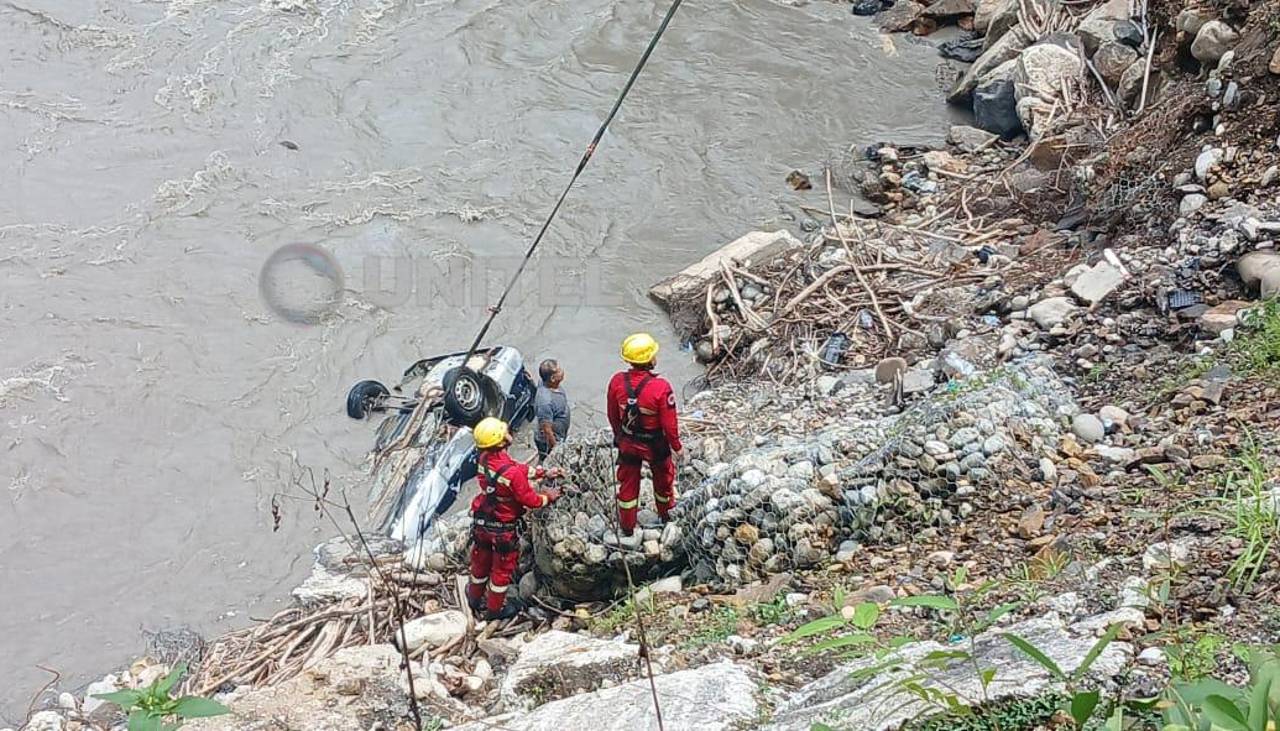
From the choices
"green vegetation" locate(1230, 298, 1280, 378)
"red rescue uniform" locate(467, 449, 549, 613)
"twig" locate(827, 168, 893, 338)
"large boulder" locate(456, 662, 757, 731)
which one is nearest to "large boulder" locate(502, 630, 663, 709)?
"large boulder" locate(456, 662, 757, 731)

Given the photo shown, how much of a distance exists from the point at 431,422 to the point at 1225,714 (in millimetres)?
6251

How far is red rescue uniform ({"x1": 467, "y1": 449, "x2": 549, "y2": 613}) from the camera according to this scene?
558 centimetres

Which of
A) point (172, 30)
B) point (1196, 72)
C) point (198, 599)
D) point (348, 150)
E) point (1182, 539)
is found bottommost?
point (198, 599)

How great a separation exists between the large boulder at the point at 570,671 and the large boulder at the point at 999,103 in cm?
747

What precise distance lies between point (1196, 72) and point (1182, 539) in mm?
5727

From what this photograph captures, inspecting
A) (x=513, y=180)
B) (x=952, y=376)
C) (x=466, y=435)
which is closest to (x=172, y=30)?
(x=513, y=180)

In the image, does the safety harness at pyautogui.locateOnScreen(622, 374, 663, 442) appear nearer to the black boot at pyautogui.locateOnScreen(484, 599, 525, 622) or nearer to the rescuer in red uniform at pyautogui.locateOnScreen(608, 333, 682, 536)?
the rescuer in red uniform at pyautogui.locateOnScreen(608, 333, 682, 536)

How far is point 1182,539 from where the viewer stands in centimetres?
365

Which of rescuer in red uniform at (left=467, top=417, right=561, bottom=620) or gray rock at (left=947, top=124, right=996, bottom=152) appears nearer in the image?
rescuer in red uniform at (left=467, top=417, right=561, bottom=620)

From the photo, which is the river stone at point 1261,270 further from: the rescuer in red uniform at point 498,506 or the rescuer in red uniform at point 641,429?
the rescuer in red uniform at point 498,506

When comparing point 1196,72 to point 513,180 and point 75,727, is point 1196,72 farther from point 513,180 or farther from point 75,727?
point 75,727

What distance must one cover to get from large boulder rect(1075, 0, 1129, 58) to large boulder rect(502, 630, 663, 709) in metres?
7.88

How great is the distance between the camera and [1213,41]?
7.64m

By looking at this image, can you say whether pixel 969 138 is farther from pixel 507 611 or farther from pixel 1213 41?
pixel 507 611
